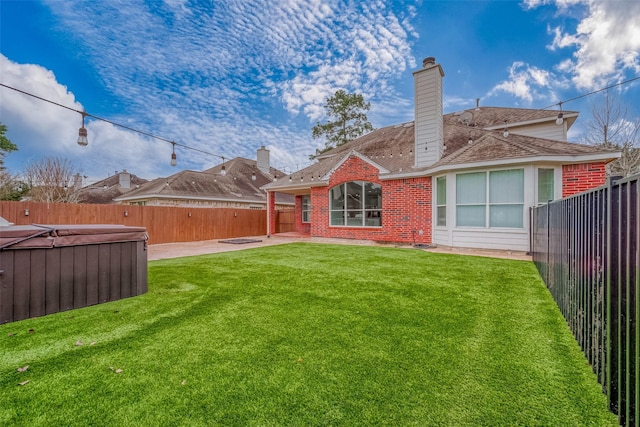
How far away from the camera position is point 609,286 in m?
1.89

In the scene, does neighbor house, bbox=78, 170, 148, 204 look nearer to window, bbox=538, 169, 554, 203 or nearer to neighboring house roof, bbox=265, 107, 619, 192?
neighboring house roof, bbox=265, 107, 619, 192

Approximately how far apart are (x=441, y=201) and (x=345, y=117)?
60.8 ft

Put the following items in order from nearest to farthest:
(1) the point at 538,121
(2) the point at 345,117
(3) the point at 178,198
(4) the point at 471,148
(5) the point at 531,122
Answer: (4) the point at 471,148, (1) the point at 538,121, (5) the point at 531,122, (3) the point at 178,198, (2) the point at 345,117

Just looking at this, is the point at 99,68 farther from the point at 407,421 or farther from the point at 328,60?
the point at 407,421

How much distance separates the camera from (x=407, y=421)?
1733 mm

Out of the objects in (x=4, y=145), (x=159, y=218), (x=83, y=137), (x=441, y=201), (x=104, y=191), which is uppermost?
(x=4, y=145)

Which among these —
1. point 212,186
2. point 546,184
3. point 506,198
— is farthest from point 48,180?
point 546,184

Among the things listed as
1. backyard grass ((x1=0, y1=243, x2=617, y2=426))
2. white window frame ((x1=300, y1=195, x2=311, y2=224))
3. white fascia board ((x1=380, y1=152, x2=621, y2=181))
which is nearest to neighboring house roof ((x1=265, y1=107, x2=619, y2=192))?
white fascia board ((x1=380, y1=152, x2=621, y2=181))

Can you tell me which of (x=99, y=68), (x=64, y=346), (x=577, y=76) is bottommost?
(x=64, y=346)

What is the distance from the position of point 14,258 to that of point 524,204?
10.9 meters

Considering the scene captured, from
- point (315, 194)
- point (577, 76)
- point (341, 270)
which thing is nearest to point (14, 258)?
point (341, 270)

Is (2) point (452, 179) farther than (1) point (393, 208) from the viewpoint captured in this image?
No

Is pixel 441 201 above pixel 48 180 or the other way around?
the other way around

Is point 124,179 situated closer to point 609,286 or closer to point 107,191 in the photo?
point 107,191
